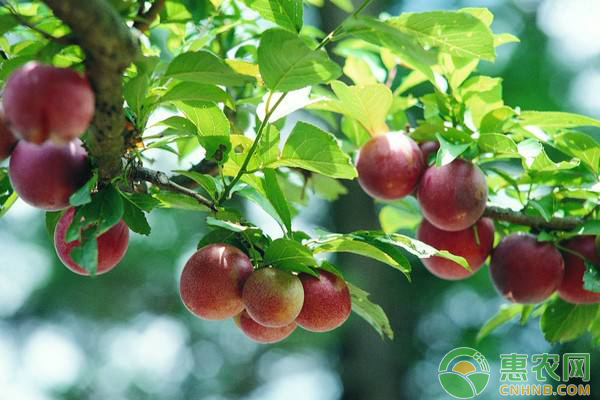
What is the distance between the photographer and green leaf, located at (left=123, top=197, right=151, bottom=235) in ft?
2.06

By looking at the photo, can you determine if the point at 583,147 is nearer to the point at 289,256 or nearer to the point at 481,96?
the point at 481,96

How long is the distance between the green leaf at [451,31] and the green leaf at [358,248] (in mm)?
190

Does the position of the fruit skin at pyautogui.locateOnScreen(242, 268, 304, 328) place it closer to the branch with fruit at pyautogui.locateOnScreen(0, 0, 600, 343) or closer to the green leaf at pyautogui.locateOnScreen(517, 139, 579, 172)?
the branch with fruit at pyautogui.locateOnScreen(0, 0, 600, 343)

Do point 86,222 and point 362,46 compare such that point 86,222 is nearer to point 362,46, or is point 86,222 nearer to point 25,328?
point 362,46

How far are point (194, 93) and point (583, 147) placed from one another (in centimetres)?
50

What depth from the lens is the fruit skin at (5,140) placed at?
21.1 inches

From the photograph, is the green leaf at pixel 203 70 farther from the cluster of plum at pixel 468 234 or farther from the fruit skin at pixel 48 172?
the cluster of plum at pixel 468 234

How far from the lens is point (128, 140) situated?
0.61 m

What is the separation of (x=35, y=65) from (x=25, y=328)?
12.2ft

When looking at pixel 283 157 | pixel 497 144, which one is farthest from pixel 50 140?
pixel 497 144

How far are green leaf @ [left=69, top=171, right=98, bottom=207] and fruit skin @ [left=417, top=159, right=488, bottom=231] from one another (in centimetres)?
41

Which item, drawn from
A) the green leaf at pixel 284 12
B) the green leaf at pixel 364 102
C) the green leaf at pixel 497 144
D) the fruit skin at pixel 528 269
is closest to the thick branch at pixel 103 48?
the green leaf at pixel 284 12

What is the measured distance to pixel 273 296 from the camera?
1.98 feet

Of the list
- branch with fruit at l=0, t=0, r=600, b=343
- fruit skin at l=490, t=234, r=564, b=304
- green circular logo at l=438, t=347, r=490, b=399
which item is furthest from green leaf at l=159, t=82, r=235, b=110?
green circular logo at l=438, t=347, r=490, b=399
